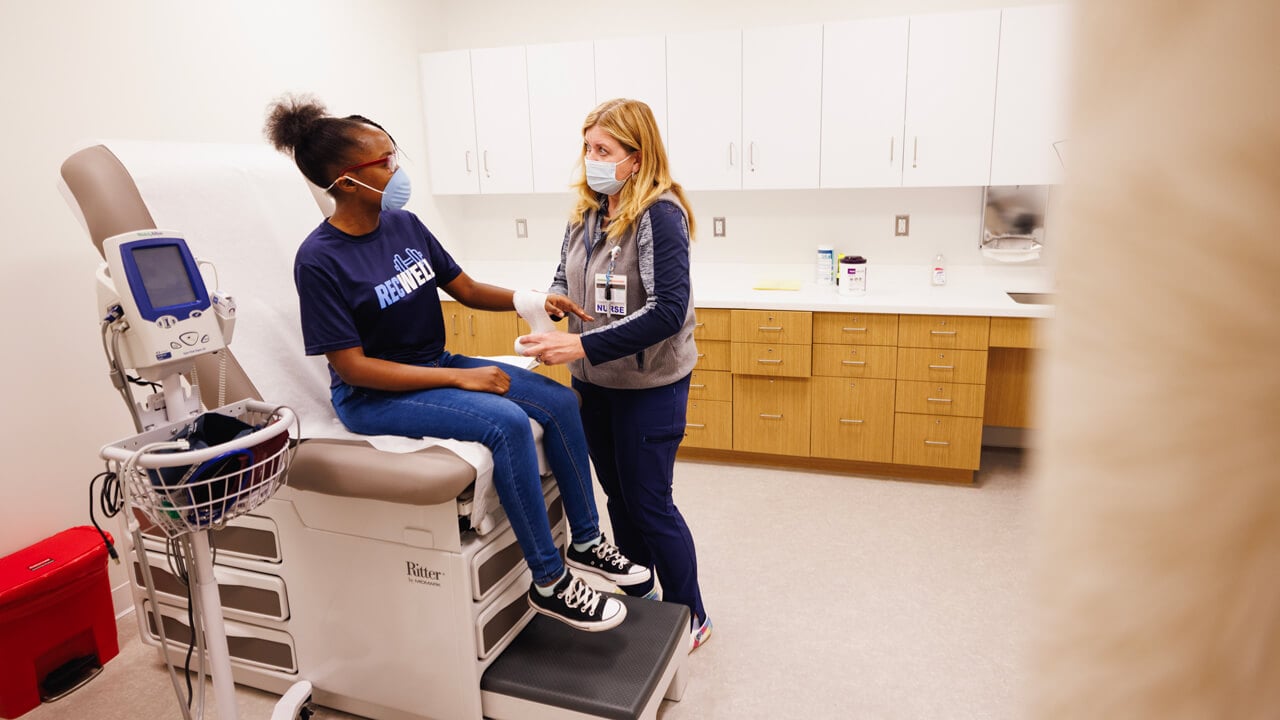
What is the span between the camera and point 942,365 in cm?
331

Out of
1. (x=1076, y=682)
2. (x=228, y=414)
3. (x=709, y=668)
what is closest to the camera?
(x=1076, y=682)

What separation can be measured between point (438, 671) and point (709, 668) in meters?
0.81

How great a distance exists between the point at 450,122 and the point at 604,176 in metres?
2.52

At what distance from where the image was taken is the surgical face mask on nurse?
1986mm

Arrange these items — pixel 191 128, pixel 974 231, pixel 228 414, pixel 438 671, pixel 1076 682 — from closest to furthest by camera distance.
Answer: pixel 1076 682 → pixel 228 414 → pixel 438 671 → pixel 191 128 → pixel 974 231

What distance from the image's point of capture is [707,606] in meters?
2.54

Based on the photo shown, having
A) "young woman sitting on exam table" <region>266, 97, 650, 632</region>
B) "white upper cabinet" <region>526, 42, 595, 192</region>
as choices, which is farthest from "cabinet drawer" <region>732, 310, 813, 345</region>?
"young woman sitting on exam table" <region>266, 97, 650, 632</region>

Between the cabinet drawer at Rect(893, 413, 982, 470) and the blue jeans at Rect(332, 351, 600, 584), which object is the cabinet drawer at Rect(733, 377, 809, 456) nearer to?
the cabinet drawer at Rect(893, 413, 982, 470)

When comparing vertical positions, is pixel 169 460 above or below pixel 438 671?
above

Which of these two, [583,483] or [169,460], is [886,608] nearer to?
[583,483]

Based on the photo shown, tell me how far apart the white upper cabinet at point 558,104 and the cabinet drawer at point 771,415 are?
1413mm

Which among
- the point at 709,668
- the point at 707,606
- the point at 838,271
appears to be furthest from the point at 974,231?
the point at 709,668

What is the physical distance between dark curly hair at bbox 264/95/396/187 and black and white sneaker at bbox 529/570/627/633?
1.12 m

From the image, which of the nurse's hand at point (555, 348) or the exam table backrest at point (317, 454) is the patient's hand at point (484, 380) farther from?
the exam table backrest at point (317, 454)
